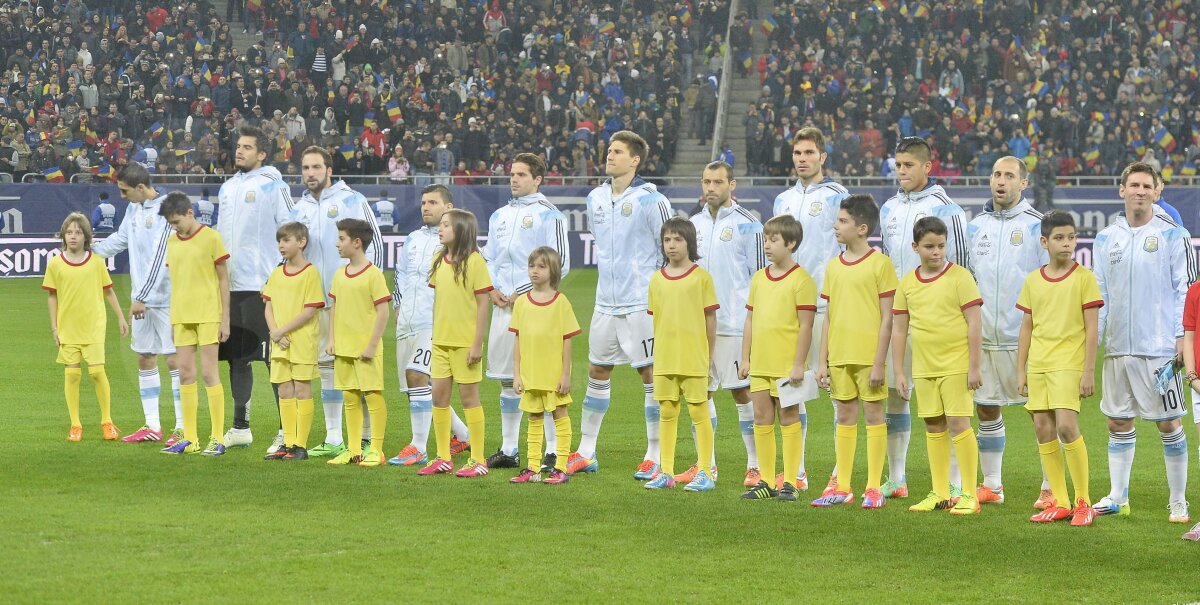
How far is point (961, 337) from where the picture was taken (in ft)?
25.2

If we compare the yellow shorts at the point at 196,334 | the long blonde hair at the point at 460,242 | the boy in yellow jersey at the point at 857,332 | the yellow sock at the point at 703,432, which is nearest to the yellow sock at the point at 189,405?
the yellow shorts at the point at 196,334

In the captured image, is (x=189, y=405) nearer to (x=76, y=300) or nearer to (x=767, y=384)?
(x=76, y=300)

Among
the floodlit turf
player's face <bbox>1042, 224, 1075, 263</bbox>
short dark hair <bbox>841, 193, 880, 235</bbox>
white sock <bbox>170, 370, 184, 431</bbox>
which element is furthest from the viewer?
white sock <bbox>170, 370, 184, 431</bbox>

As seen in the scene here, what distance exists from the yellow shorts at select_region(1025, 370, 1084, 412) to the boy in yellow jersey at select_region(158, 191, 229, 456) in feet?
17.0

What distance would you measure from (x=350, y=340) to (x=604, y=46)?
24.1 metres

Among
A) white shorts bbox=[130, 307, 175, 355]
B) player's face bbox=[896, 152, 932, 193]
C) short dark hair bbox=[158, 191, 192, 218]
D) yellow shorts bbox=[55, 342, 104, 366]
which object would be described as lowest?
yellow shorts bbox=[55, 342, 104, 366]

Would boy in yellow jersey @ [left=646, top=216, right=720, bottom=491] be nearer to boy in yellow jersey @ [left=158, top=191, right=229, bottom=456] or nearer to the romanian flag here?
boy in yellow jersey @ [left=158, top=191, right=229, bottom=456]

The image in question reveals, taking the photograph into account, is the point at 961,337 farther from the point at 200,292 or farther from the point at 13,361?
the point at 13,361

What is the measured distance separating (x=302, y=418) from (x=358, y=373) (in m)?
0.59

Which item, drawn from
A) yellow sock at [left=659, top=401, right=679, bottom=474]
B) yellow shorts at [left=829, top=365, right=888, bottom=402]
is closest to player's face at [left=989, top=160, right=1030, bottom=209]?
yellow shorts at [left=829, top=365, right=888, bottom=402]

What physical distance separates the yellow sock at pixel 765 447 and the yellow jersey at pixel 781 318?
0.31 meters

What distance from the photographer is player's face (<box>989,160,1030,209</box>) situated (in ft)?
26.1

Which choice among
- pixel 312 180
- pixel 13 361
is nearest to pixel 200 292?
pixel 312 180

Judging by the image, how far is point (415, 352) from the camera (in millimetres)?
9445
